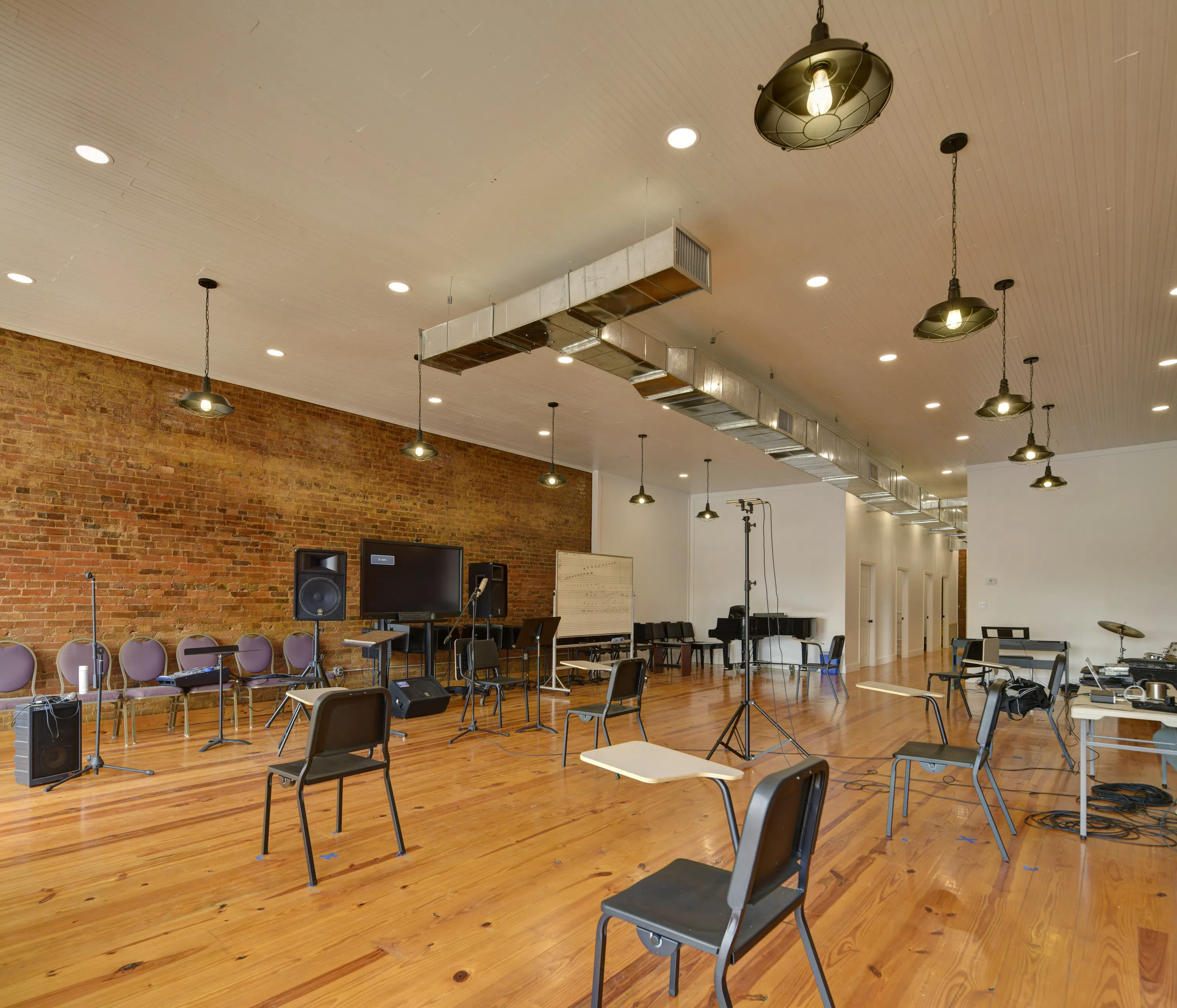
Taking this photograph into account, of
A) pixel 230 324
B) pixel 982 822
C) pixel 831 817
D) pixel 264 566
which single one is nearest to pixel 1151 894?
pixel 982 822

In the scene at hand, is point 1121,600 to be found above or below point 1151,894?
above

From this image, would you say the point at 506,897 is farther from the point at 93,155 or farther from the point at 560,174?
the point at 93,155

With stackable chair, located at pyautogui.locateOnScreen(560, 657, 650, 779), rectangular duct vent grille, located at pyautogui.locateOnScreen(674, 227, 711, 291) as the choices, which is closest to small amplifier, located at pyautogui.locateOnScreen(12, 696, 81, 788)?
stackable chair, located at pyautogui.locateOnScreen(560, 657, 650, 779)

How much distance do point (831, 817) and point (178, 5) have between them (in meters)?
5.54

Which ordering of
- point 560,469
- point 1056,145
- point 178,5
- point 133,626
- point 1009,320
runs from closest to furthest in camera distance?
1. point 178,5
2. point 1056,145
3. point 1009,320
4. point 133,626
5. point 560,469

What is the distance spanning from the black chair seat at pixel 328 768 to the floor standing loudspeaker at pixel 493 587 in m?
5.51

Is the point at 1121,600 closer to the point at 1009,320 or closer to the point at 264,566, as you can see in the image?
the point at 1009,320

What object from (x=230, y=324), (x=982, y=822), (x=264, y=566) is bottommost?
(x=982, y=822)

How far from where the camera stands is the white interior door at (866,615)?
13734 millimetres

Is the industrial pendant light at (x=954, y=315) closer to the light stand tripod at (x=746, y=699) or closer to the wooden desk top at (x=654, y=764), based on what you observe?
the light stand tripod at (x=746, y=699)

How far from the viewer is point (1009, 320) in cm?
590

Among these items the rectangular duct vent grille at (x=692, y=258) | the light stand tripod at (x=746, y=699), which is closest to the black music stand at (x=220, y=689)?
the light stand tripod at (x=746, y=699)

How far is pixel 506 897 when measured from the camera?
10.6ft

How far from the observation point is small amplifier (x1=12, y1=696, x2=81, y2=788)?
493 cm
